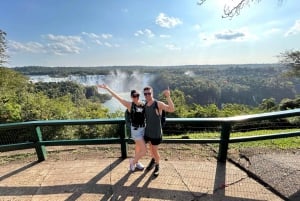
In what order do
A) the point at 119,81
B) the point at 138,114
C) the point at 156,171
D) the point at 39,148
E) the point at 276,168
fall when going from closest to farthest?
1. the point at 138,114
2. the point at 156,171
3. the point at 276,168
4. the point at 39,148
5. the point at 119,81

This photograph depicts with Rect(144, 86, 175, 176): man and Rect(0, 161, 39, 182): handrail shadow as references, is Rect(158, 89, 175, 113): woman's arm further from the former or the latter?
Rect(0, 161, 39, 182): handrail shadow

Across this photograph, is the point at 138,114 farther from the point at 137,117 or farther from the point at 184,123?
the point at 184,123

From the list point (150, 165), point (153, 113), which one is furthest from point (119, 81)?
point (153, 113)

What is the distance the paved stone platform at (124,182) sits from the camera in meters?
3.98

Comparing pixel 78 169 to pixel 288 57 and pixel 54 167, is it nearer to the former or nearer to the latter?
pixel 54 167

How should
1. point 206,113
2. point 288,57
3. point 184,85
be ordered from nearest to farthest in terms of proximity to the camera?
point 206,113, point 288,57, point 184,85

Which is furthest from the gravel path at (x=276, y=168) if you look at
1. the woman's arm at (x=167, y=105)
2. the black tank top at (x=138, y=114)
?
the black tank top at (x=138, y=114)

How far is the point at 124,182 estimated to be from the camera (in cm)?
436

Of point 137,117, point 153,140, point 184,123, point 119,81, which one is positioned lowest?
point 119,81

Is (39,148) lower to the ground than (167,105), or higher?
lower

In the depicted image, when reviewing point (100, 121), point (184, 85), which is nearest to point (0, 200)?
point (100, 121)

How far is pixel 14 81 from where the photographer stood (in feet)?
88.4

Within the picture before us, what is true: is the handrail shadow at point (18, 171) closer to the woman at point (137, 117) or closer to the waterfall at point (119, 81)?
the woman at point (137, 117)

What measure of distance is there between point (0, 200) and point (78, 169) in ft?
4.27
